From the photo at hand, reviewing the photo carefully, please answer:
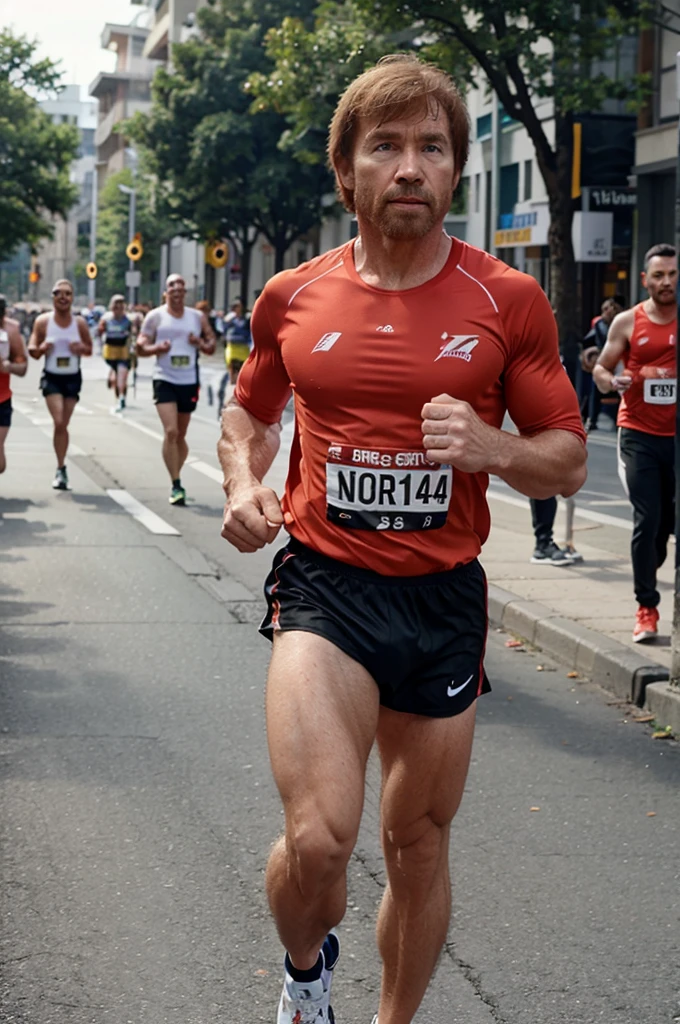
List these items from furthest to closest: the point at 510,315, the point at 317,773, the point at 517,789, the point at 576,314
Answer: the point at 576,314 < the point at 517,789 < the point at 510,315 < the point at 317,773

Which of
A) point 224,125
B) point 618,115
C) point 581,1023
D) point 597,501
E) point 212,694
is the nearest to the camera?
point 581,1023

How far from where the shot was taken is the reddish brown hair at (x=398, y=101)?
3463mm

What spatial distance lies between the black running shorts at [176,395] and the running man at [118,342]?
14984 mm

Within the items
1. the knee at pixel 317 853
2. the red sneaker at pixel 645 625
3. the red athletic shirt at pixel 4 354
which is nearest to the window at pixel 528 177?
the red athletic shirt at pixel 4 354

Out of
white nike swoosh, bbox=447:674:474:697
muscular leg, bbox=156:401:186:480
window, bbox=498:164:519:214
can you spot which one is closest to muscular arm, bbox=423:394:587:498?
white nike swoosh, bbox=447:674:474:697

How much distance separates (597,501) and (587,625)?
24.5ft

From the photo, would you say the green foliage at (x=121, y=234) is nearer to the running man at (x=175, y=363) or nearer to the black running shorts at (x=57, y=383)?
the black running shorts at (x=57, y=383)

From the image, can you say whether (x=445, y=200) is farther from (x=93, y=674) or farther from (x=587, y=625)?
(x=587, y=625)

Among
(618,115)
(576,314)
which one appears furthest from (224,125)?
(576,314)

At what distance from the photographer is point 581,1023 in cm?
393

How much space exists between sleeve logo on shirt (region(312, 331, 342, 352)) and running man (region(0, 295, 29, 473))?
9.67 metres

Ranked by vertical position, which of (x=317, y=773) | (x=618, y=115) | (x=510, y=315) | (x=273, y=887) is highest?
(x=618, y=115)

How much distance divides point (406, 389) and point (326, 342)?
0.21 meters

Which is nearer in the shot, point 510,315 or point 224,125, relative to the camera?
point 510,315
